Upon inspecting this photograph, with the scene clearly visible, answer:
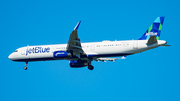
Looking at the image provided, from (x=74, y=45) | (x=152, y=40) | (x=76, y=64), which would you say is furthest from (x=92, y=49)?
(x=152, y=40)

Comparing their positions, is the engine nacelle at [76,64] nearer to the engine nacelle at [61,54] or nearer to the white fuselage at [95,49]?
the white fuselage at [95,49]

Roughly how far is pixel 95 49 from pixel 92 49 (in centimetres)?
45

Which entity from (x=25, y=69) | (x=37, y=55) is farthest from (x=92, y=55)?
(x=25, y=69)

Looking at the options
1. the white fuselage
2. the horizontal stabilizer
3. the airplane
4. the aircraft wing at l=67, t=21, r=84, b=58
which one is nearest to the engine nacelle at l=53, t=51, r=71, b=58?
the airplane

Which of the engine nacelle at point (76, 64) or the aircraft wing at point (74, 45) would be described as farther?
the engine nacelle at point (76, 64)

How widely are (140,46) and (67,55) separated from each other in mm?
9487

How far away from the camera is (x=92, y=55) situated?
41.7 meters

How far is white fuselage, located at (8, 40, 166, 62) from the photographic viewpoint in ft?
133

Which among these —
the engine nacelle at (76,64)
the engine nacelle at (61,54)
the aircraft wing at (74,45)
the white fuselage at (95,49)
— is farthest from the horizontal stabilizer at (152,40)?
the engine nacelle at (76,64)

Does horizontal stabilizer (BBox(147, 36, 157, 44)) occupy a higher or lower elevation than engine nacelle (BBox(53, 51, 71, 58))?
lower

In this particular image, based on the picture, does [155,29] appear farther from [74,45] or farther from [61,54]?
[61,54]

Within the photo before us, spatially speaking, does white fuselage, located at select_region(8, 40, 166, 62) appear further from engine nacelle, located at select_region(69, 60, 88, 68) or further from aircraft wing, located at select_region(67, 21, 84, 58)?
engine nacelle, located at select_region(69, 60, 88, 68)

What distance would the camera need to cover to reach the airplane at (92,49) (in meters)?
40.0

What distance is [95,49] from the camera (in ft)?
137
